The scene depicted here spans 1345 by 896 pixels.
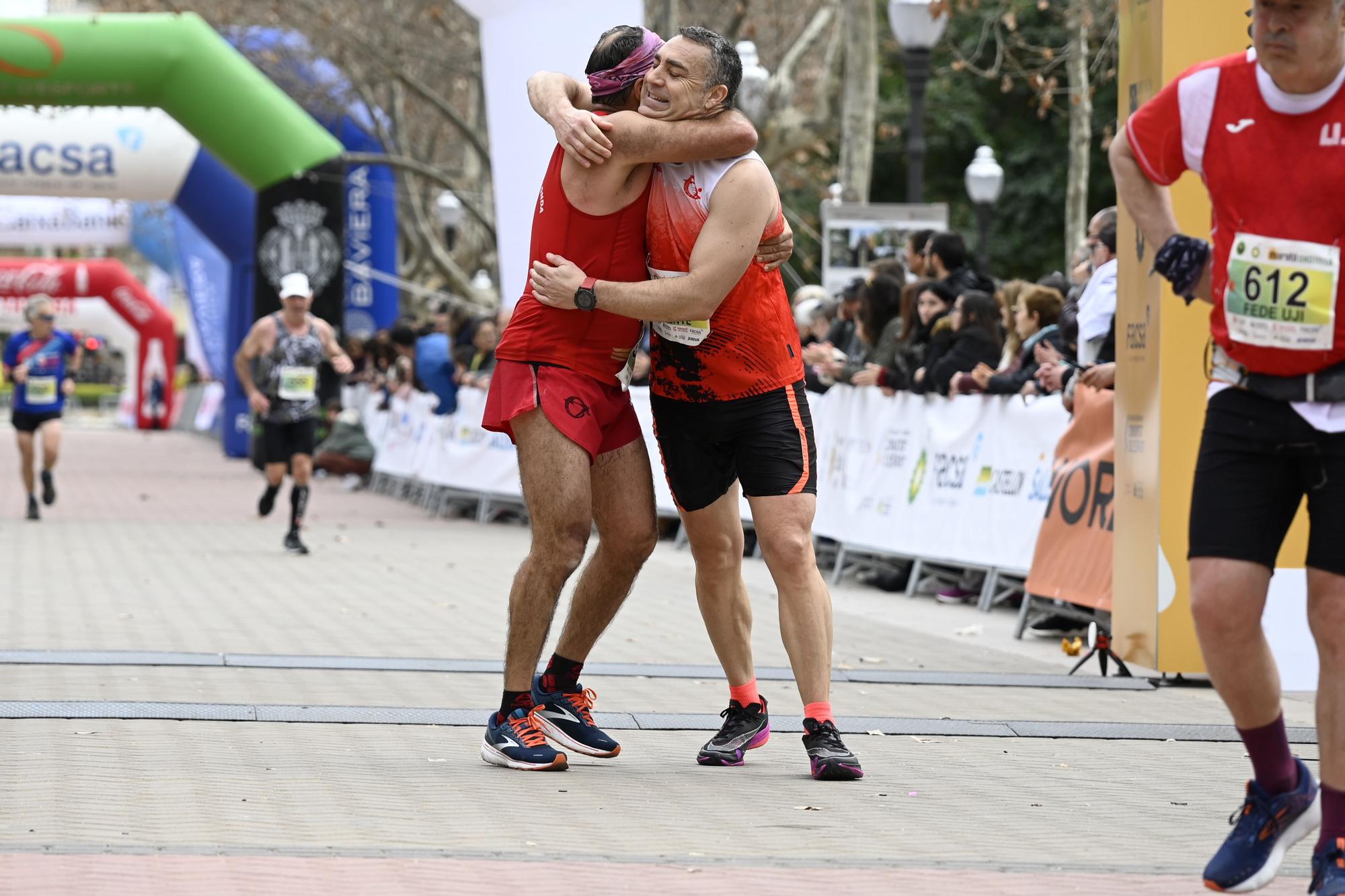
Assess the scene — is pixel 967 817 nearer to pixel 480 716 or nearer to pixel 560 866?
pixel 560 866

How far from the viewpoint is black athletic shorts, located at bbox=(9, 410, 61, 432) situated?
18266mm

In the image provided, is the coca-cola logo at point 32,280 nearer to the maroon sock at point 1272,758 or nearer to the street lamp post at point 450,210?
the street lamp post at point 450,210

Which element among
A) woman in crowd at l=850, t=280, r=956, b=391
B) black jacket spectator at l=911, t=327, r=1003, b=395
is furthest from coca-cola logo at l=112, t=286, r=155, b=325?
black jacket spectator at l=911, t=327, r=1003, b=395

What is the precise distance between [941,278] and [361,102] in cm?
2129

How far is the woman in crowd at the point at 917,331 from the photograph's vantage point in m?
12.3

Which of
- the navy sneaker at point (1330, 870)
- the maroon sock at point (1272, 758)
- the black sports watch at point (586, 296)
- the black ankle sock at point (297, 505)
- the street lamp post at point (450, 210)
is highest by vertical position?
the street lamp post at point (450, 210)

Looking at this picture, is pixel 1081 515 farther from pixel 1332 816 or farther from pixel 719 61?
pixel 1332 816

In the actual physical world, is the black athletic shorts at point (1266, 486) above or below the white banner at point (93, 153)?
below

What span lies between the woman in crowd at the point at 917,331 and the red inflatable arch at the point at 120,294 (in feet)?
132

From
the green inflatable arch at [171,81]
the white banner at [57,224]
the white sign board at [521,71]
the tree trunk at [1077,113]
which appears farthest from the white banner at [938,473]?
the white banner at [57,224]

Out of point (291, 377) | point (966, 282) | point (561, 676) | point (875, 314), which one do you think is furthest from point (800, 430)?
point (291, 377)

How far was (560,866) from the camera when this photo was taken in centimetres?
450

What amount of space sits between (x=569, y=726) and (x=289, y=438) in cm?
936

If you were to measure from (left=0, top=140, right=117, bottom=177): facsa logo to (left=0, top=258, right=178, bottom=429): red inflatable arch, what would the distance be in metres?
22.9
